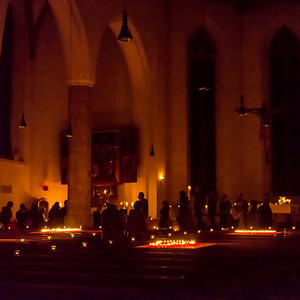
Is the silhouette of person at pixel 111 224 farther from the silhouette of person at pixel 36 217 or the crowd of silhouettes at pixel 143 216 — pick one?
the silhouette of person at pixel 36 217

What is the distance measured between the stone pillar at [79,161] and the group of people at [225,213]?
2.71m

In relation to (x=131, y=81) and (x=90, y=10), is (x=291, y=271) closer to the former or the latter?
(x=90, y=10)

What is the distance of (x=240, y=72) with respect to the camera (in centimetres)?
2584

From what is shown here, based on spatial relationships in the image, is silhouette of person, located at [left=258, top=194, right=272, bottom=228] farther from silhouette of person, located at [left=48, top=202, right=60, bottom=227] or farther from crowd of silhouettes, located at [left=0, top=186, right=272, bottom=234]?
silhouette of person, located at [left=48, top=202, right=60, bottom=227]

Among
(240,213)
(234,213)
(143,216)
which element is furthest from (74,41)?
(143,216)

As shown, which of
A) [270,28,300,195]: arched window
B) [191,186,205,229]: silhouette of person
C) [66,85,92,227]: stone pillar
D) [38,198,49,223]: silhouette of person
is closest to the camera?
[66,85,92,227]: stone pillar

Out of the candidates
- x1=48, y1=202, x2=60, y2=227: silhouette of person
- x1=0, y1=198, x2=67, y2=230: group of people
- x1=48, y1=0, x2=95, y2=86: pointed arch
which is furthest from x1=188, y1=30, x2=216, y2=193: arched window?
x1=48, y1=202, x2=60, y2=227: silhouette of person

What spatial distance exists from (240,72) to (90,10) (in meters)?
8.14

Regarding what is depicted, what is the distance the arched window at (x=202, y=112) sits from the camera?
2569 cm

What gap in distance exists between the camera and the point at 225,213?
21.2 meters

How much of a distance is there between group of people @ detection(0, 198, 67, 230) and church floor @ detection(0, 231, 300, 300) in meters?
10.6

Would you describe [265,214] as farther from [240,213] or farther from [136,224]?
[136,224]

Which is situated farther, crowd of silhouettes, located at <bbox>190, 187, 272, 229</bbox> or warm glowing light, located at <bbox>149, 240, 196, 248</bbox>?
crowd of silhouettes, located at <bbox>190, 187, 272, 229</bbox>

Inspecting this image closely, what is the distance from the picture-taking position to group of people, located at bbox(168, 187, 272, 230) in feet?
55.5
